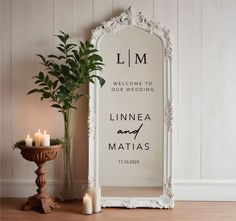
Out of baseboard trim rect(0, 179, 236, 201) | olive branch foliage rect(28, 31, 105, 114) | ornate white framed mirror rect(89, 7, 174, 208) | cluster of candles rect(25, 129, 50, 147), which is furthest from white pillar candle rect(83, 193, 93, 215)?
olive branch foliage rect(28, 31, 105, 114)

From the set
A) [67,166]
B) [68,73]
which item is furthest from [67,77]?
[67,166]

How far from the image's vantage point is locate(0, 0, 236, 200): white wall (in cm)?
250

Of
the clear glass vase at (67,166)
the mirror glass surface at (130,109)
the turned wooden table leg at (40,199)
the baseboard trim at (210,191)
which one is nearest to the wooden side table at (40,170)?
the turned wooden table leg at (40,199)

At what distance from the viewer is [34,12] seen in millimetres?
2531

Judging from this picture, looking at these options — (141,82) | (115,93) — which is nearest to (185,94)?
(141,82)

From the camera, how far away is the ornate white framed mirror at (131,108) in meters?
2.42

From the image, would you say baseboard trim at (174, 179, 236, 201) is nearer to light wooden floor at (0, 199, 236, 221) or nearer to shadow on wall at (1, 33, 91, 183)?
light wooden floor at (0, 199, 236, 221)

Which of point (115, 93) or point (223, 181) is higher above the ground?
point (115, 93)

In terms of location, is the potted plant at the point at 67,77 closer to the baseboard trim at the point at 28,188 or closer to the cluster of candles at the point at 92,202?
the baseboard trim at the point at 28,188

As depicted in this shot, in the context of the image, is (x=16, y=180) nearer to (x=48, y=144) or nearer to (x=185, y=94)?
(x=48, y=144)

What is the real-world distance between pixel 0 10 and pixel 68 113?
3.09ft

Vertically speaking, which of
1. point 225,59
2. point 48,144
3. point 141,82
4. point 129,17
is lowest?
point 48,144

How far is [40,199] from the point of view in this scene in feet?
7.38

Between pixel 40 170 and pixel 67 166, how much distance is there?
24cm
